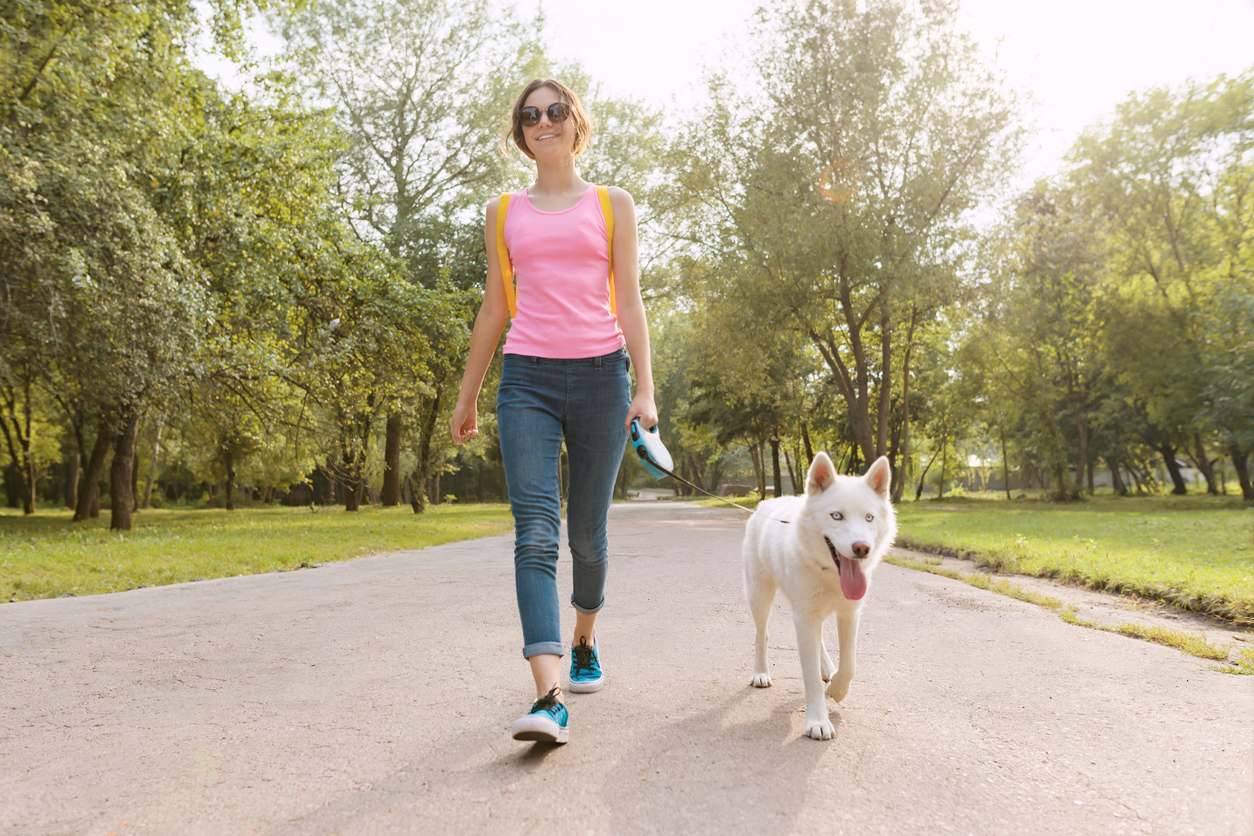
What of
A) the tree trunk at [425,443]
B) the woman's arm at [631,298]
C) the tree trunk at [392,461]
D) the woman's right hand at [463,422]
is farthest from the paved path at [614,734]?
the tree trunk at [392,461]

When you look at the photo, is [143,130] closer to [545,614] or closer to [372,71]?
[545,614]

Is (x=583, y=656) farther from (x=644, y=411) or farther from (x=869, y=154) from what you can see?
(x=869, y=154)

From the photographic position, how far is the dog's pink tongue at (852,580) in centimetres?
329

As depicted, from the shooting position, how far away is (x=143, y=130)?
1316 centimetres

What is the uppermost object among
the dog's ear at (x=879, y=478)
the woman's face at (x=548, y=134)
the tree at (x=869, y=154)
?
the tree at (x=869, y=154)

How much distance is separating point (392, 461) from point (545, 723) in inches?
1144

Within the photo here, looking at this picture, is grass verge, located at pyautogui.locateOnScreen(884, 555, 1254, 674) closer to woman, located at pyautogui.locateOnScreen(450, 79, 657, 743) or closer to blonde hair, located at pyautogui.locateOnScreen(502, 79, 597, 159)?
woman, located at pyautogui.locateOnScreen(450, 79, 657, 743)

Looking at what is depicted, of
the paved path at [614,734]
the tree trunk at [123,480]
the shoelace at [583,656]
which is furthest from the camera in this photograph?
the tree trunk at [123,480]

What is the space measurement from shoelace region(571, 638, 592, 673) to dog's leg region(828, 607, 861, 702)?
3.63ft

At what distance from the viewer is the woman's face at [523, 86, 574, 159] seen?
3535 millimetres

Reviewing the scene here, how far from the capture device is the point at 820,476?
3.46 meters

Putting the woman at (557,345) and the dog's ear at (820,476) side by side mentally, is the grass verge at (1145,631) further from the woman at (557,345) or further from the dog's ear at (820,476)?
the woman at (557,345)

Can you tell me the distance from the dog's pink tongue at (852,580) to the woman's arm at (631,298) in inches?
38.3

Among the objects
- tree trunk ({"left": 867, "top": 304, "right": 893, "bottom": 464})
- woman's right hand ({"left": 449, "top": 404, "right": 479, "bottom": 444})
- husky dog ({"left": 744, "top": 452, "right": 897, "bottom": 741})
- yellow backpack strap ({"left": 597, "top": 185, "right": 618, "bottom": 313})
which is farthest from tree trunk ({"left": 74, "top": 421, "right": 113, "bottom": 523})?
husky dog ({"left": 744, "top": 452, "right": 897, "bottom": 741})
